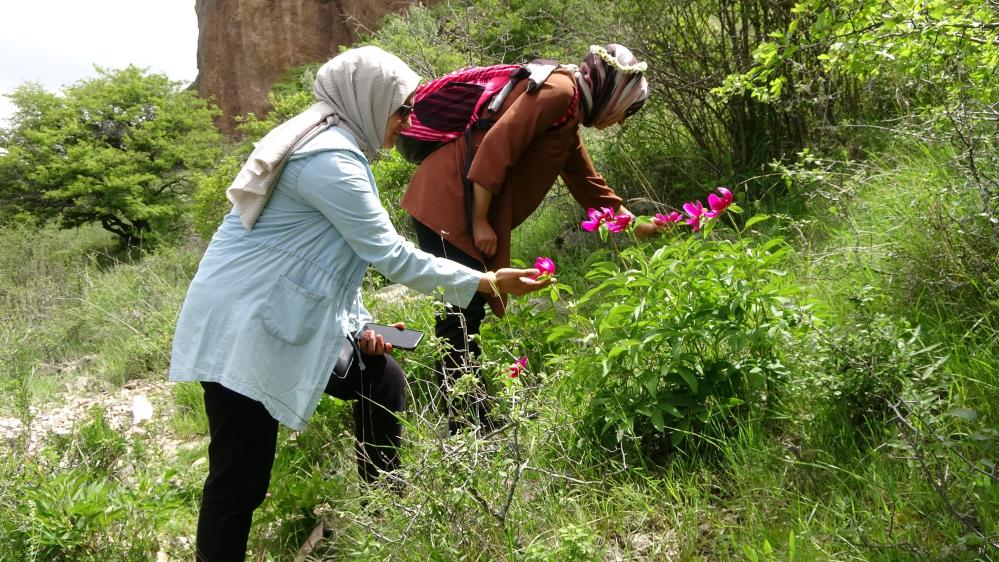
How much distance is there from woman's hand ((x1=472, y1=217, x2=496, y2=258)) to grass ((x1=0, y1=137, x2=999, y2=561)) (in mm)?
477

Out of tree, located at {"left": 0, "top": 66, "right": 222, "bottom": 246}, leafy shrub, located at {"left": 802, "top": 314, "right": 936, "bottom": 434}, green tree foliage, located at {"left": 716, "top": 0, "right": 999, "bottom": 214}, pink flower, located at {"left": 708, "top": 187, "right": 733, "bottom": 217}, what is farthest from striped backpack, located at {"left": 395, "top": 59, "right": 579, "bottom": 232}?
tree, located at {"left": 0, "top": 66, "right": 222, "bottom": 246}

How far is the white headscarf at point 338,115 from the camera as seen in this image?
2154 mm

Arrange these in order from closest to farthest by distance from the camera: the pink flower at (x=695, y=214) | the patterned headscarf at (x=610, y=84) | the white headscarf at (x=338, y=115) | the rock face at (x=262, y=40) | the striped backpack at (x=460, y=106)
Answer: the white headscarf at (x=338, y=115) < the pink flower at (x=695, y=214) < the patterned headscarf at (x=610, y=84) < the striped backpack at (x=460, y=106) < the rock face at (x=262, y=40)

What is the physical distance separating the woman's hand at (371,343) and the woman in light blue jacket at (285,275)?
17cm

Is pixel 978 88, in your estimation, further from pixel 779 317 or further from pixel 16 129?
pixel 16 129

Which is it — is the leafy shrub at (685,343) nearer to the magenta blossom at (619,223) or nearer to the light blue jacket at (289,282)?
the magenta blossom at (619,223)

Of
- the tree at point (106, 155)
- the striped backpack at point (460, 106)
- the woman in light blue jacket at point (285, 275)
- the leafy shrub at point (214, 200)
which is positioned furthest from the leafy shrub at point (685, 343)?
the tree at point (106, 155)

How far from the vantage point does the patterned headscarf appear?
9.50 ft

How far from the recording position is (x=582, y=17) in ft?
17.8

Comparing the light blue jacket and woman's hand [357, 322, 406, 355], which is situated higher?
the light blue jacket

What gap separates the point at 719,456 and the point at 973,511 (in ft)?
2.38

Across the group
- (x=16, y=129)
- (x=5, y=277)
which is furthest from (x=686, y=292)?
(x=16, y=129)

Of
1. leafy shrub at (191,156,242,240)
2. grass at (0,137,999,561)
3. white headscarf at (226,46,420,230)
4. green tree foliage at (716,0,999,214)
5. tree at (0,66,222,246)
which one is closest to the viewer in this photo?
grass at (0,137,999,561)

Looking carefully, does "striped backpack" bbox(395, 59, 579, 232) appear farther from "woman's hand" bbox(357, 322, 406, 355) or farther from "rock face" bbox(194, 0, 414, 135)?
"rock face" bbox(194, 0, 414, 135)
